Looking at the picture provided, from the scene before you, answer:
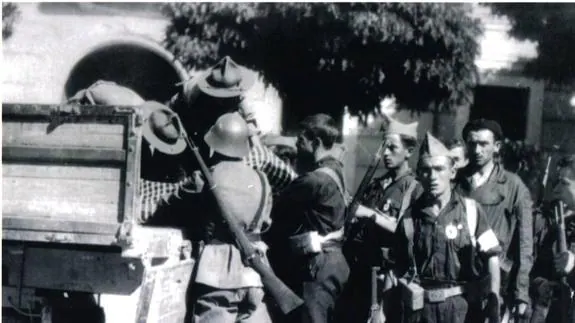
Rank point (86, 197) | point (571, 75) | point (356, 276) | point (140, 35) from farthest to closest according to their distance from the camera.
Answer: point (571, 75)
point (140, 35)
point (356, 276)
point (86, 197)

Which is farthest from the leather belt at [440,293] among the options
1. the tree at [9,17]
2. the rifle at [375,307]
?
the tree at [9,17]

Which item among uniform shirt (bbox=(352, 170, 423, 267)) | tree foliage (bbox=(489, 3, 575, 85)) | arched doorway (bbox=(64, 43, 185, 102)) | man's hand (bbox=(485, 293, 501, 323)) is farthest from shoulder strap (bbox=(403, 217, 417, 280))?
tree foliage (bbox=(489, 3, 575, 85))

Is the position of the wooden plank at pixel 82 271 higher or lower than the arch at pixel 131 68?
lower

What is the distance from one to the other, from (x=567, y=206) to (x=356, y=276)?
210 cm

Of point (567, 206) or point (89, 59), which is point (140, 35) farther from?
point (567, 206)

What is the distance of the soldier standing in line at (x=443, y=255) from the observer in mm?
4074

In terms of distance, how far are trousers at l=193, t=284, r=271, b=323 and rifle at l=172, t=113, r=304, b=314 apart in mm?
113

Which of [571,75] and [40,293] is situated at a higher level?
[571,75]

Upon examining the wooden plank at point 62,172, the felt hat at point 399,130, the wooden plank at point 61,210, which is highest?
the felt hat at point 399,130

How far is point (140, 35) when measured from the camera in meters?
9.86

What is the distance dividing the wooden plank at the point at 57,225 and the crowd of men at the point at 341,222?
1.34 ft

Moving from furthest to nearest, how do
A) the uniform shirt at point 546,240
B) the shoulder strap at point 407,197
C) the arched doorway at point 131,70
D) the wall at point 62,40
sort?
the arched doorway at point 131,70
the wall at point 62,40
the uniform shirt at point 546,240
the shoulder strap at point 407,197

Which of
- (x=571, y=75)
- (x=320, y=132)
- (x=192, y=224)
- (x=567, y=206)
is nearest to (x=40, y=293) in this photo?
(x=192, y=224)

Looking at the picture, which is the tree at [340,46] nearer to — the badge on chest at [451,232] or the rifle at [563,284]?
the rifle at [563,284]
